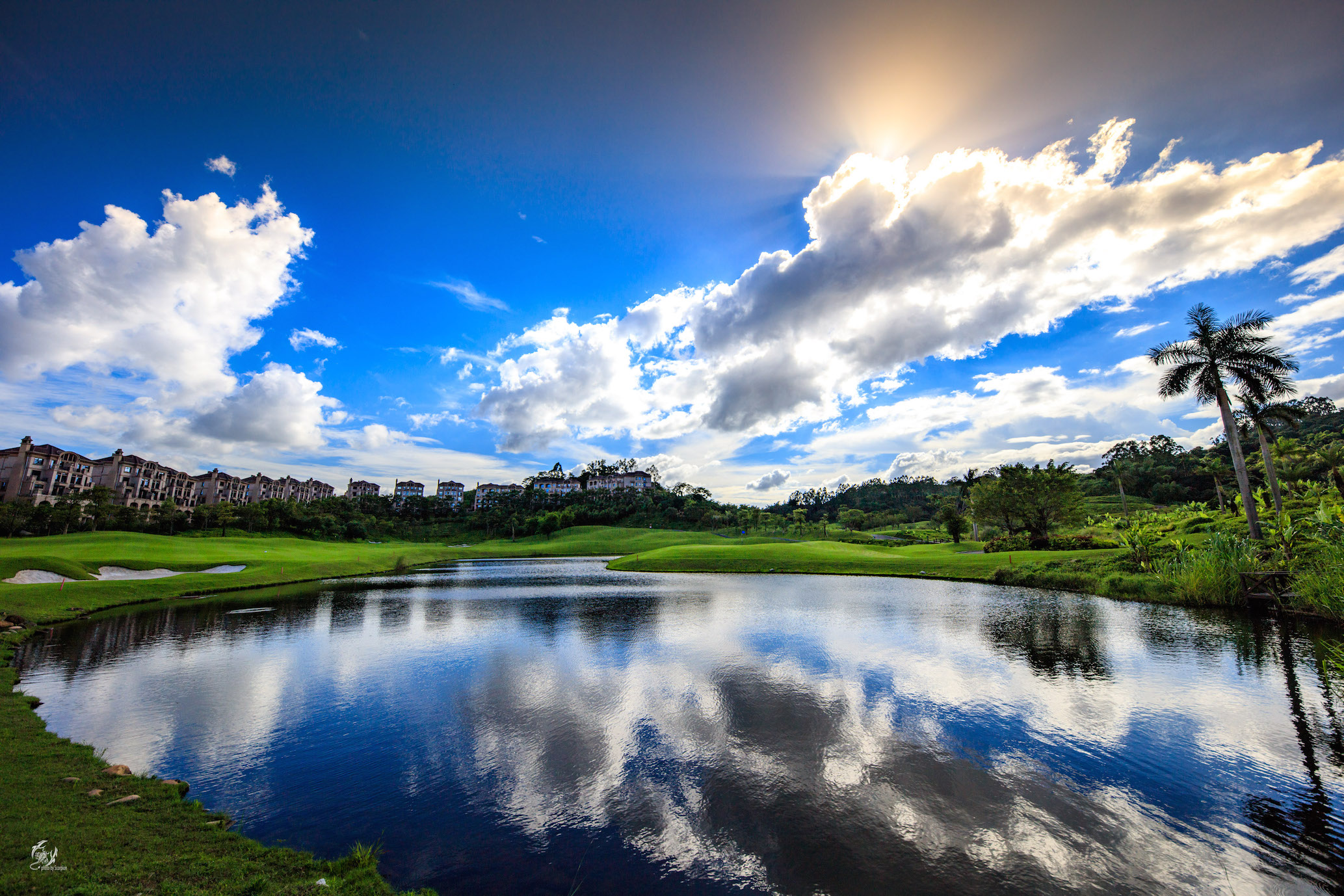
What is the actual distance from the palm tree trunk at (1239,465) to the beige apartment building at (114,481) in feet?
467

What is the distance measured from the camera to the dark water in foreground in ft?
Result: 25.3

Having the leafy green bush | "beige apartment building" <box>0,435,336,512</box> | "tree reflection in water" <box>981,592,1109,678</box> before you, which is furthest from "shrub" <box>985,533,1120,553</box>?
"beige apartment building" <box>0,435,336,512</box>

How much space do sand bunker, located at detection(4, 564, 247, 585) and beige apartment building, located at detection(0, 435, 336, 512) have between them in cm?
6598

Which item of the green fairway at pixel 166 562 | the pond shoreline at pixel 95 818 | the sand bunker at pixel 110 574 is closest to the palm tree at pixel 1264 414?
the pond shoreline at pixel 95 818

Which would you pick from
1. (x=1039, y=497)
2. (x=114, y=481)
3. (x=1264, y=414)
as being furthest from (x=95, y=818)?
(x=114, y=481)

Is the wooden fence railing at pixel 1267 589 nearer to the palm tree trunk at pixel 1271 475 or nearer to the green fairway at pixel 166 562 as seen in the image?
the palm tree trunk at pixel 1271 475

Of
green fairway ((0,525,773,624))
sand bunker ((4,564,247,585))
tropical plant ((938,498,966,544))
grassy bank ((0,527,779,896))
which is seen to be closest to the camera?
grassy bank ((0,527,779,896))

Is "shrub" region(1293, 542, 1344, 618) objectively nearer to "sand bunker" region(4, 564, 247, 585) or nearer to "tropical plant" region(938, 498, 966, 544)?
"tropical plant" region(938, 498, 966, 544)

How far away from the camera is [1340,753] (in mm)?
10812

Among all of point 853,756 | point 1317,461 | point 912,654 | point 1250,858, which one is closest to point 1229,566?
point 912,654

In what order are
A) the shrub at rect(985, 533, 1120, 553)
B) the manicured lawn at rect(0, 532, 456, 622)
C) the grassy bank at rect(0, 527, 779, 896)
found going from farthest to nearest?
the shrub at rect(985, 533, 1120, 553) < the manicured lawn at rect(0, 532, 456, 622) < the grassy bank at rect(0, 527, 779, 896)

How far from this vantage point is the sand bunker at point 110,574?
31984mm

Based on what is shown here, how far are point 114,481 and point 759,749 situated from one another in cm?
18428

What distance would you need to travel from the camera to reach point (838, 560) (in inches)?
2105
